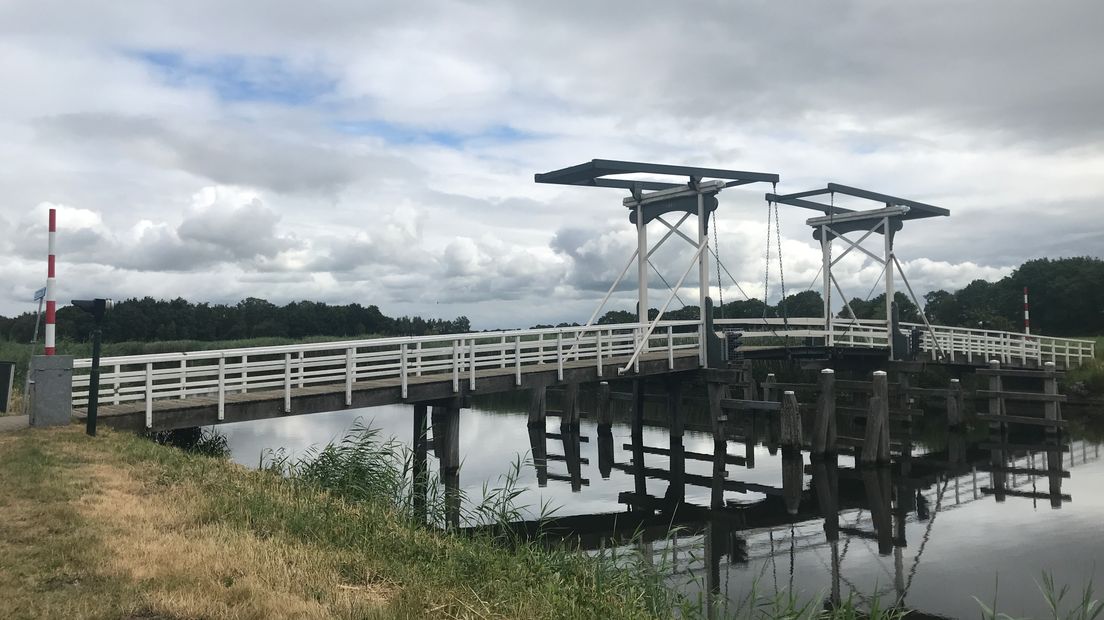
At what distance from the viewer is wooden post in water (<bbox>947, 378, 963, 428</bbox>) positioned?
23719 millimetres

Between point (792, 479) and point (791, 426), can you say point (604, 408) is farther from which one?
point (792, 479)

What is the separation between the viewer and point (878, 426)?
18.2 meters

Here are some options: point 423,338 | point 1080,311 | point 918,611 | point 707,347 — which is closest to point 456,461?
point 423,338

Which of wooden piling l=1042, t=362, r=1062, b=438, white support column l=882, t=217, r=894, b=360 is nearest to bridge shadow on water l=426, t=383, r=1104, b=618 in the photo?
wooden piling l=1042, t=362, r=1062, b=438

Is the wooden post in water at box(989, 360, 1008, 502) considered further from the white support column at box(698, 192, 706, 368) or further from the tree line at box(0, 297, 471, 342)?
the tree line at box(0, 297, 471, 342)

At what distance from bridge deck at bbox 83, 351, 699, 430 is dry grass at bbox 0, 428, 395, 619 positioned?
15.4ft

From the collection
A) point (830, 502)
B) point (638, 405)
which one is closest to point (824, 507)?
point (830, 502)

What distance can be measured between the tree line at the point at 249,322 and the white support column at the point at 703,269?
39881 mm

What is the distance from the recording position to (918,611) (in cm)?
962

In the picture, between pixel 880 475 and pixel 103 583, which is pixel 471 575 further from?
pixel 880 475

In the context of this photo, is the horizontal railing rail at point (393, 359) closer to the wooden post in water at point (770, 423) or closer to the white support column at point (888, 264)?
the white support column at point (888, 264)

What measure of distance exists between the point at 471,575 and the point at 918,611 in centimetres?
692

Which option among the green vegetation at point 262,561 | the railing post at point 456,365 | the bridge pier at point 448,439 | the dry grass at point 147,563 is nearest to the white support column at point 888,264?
the railing post at point 456,365

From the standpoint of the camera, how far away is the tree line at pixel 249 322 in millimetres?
60500
